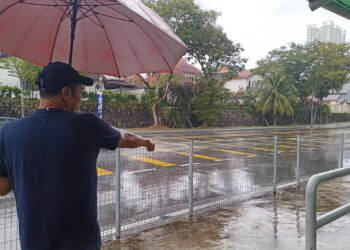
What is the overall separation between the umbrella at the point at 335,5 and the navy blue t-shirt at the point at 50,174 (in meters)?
1.83

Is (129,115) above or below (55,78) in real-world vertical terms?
below

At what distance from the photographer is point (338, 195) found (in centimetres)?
765

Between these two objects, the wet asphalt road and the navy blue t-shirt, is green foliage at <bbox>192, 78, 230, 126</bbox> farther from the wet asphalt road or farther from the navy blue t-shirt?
the navy blue t-shirt

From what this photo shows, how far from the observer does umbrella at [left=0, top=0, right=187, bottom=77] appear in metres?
3.04

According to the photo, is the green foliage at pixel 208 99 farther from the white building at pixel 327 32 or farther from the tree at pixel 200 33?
the white building at pixel 327 32

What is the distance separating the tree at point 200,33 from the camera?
89.2 ft

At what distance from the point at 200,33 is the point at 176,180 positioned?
2138 centimetres

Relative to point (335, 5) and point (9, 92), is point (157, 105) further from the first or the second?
point (335, 5)

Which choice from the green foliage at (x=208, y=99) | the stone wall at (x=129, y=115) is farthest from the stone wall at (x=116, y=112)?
the green foliage at (x=208, y=99)

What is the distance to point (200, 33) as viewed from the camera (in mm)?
28156

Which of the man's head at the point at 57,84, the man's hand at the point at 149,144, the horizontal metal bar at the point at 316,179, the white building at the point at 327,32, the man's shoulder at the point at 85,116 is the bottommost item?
the horizontal metal bar at the point at 316,179

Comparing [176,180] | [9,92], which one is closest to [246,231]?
[176,180]

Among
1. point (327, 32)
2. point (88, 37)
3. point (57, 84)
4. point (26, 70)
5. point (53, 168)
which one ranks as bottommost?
point (53, 168)

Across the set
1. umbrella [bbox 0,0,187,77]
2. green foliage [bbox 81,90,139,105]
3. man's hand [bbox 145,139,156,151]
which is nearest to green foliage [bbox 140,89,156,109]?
green foliage [bbox 81,90,139,105]
